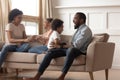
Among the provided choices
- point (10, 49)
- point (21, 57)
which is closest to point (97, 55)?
point (21, 57)

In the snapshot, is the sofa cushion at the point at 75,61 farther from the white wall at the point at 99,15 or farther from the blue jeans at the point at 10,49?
the white wall at the point at 99,15

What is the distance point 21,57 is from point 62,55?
651 mm

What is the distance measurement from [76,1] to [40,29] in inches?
42.0

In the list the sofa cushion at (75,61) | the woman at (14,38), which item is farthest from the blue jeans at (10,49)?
the sofa cushion at (75,61)

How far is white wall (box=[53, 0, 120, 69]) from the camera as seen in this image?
6219mm

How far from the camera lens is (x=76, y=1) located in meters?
6.55

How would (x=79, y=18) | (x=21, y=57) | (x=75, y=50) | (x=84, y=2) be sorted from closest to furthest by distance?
1. (x=75, y=50)
2. (x=79, y=18)
3. (x=21, y=57)
4. (x=84, y=2)

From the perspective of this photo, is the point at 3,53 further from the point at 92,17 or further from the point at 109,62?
the point at 92,17

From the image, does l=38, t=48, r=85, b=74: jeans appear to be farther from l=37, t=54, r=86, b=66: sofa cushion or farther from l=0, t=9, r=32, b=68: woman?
l=0, t=9, r=32, b=68: woman

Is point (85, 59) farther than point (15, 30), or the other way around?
point (15, 30)

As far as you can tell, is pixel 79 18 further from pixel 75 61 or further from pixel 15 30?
pixel 15 30

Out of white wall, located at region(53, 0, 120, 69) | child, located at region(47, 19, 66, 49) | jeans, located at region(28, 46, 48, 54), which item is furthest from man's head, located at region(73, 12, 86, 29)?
white wall, located at region(53, 0, 120, 69)

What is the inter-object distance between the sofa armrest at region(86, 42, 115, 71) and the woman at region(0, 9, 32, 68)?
1.03m

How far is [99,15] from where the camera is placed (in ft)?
20.9
